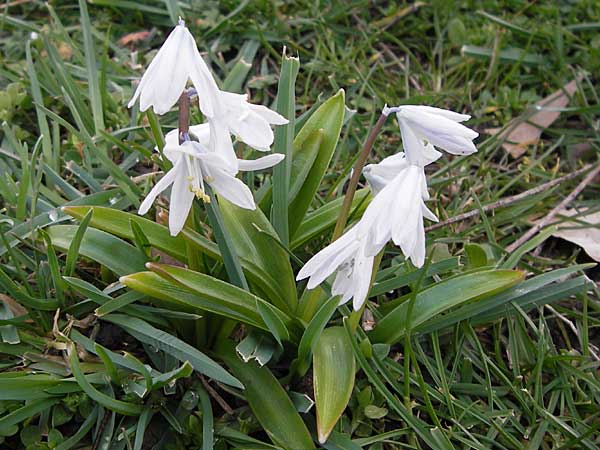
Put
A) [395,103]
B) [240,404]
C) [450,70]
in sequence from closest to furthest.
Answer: [240,404] < [395,103] < [450,70]

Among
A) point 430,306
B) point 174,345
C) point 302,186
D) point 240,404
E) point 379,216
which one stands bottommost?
point 240,404

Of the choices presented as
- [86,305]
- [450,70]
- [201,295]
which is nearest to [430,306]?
[201,295]

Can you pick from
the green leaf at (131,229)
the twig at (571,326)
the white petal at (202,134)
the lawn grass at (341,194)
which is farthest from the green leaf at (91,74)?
the twig at (571,326)

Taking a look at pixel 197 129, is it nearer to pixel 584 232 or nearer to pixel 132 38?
pixel 584 232

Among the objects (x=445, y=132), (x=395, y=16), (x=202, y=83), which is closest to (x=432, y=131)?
(x=445, y=132)

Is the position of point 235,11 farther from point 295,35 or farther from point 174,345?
point 174,345

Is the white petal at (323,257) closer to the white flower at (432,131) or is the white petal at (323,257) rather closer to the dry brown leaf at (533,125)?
the white flower at (432,131)
